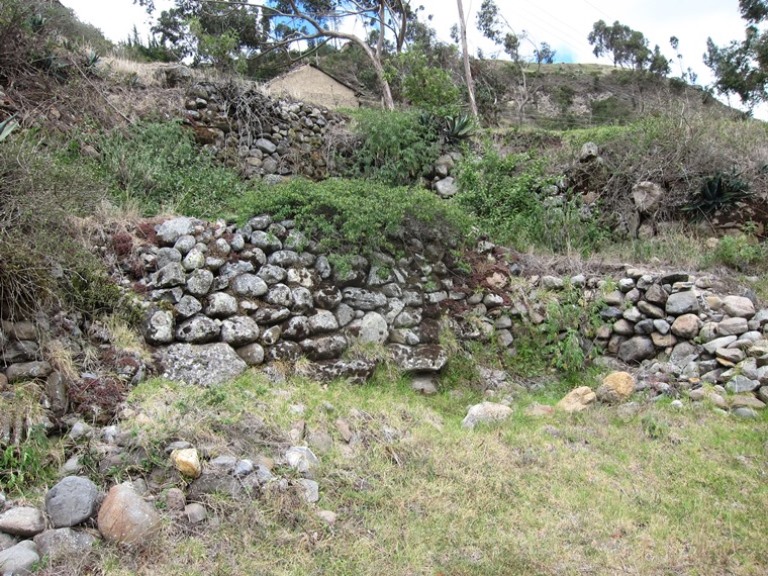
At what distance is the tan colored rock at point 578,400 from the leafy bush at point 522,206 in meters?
2.71

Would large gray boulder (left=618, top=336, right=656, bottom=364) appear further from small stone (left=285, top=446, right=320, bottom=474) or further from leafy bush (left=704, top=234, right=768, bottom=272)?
small stone (left=285, top=446, right=320, bottom=474)

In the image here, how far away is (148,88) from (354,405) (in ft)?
21.6

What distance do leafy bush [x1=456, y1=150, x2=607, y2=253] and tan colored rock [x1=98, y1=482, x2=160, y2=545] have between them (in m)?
6.02

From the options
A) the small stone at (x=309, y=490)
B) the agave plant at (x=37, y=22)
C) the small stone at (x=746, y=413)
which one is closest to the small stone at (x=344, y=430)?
the small stone at (x=309, y=490)

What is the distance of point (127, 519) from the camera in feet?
9.32

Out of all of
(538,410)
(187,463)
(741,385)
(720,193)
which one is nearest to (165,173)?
(187,463)

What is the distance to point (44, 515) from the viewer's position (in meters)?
2.91

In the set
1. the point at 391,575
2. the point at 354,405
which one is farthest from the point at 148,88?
the point at 391,575

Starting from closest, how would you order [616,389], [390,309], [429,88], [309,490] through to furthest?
[309,490] < [616,389] < [390,309] < [429,88]

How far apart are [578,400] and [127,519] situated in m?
3.95

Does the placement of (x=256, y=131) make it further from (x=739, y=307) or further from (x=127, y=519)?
(x=739, y=307)

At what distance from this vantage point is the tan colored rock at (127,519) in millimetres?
2820

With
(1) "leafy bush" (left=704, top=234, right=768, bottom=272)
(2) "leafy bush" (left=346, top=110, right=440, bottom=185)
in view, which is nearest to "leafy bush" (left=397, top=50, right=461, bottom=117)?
(2) "leafy bush" (left=346, top=110, right=440, bottom=185)

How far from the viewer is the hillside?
3.12m
